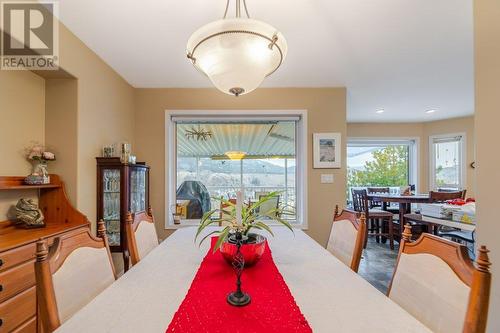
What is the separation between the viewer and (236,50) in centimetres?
106

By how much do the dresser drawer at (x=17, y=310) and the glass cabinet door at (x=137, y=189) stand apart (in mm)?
1148

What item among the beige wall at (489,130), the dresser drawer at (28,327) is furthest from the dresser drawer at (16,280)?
the beige wall at (489,130)

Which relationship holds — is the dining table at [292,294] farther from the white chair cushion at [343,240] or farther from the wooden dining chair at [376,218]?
the wooden dining chair at [376,218]

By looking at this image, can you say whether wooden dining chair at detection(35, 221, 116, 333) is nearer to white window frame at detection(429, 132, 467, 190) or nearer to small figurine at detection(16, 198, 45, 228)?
small figurine at detection(16, 198, 45, 228)

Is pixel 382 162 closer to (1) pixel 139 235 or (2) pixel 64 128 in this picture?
(1) pixel 139 235

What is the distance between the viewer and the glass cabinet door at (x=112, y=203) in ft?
8.18

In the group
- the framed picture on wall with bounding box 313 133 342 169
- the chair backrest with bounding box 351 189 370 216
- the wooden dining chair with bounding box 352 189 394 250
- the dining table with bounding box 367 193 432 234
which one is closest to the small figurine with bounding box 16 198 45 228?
the framed picture on wall with bounding box 313 133 342 169

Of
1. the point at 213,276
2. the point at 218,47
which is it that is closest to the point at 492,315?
the point at 213,276

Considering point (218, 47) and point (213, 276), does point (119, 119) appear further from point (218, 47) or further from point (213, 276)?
point (213, 276)

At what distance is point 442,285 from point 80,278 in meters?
1.39

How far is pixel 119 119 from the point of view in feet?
9.36

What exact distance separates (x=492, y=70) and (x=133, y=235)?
226 centimetres

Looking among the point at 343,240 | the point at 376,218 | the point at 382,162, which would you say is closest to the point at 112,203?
the point at 343,240

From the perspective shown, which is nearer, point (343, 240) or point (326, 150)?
point (343, 240)
